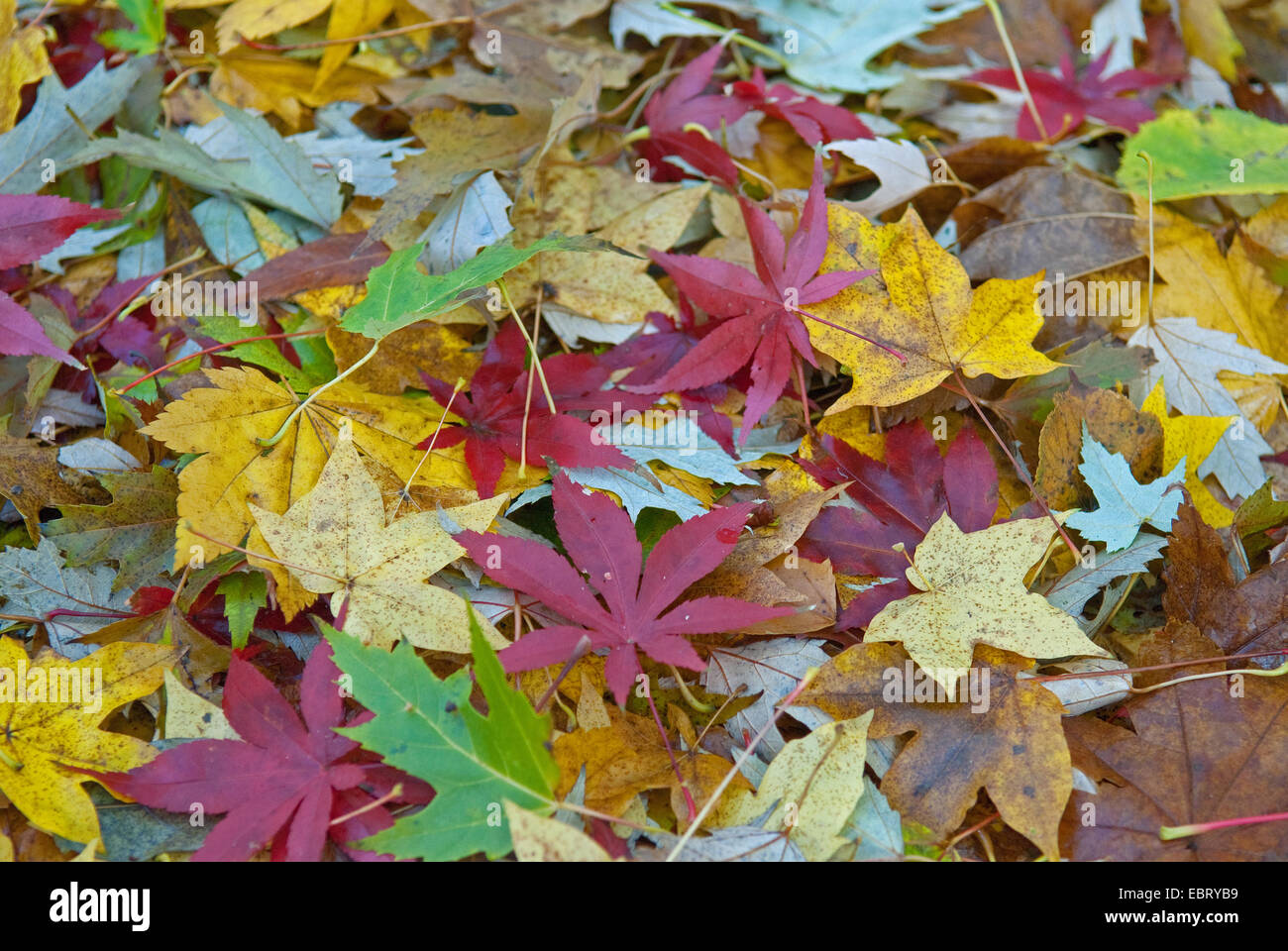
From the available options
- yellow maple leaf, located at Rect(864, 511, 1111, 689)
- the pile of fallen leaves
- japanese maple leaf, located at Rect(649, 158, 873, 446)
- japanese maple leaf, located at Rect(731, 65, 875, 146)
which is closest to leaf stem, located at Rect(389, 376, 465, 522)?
the pile of fallen leaves

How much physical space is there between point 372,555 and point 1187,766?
878 mm

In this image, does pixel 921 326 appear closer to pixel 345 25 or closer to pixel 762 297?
pixel 762 297

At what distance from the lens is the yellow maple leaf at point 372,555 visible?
91 cm

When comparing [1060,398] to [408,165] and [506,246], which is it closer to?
[506,246]

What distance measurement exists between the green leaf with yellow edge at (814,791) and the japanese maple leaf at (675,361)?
0.36m

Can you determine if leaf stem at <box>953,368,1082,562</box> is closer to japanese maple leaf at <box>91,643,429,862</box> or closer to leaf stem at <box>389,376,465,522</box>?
leaf stem at <box>389,376,465,522</box>

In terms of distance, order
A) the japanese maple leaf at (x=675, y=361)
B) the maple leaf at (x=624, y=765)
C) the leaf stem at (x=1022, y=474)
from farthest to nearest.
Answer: the japanese maple leaf at (x=675, y=361) < the leaf stem at (x=1022, y=474) < the maple leaf at (x=624, y=765)

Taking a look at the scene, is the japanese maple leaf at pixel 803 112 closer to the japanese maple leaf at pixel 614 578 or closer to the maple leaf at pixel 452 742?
the japanese maple leaf at pixel 614 578

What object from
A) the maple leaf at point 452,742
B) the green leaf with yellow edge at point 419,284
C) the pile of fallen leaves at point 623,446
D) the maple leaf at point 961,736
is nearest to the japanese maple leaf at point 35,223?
the pile of fallen leaves at point 623,446

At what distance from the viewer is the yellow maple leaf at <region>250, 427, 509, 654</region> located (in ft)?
2.98

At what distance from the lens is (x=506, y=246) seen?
3.27 feet

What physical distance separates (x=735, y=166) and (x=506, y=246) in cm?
40

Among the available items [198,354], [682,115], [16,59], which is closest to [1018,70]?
[682,115]

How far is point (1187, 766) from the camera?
88cm
